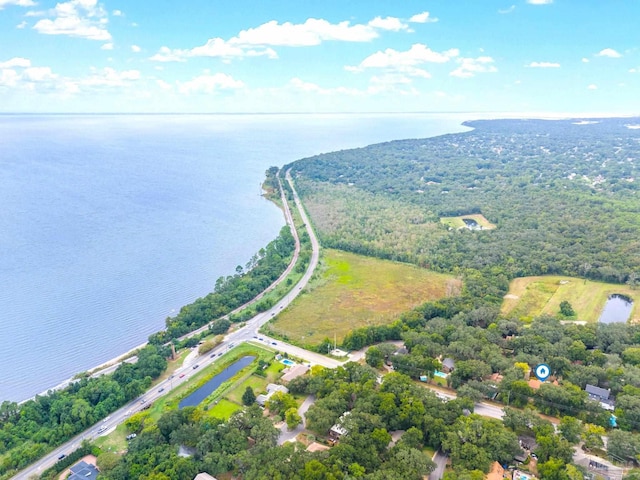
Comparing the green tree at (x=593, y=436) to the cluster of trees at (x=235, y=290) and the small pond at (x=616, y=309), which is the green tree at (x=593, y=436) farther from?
the cluster of trees at (x=235, y=290)

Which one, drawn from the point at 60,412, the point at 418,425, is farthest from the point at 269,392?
the point at 60,412

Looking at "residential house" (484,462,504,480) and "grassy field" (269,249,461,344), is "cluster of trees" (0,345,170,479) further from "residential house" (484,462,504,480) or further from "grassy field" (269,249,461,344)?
"residential house" (484,462,504,480)

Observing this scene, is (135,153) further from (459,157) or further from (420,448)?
(420,448)

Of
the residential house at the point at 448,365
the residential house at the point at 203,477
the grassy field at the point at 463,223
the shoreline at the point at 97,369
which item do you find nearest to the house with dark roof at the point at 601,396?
the residential house at the point at 448,365

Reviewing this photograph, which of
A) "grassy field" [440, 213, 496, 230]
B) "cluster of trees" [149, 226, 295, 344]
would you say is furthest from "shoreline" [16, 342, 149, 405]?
"grassy field" [440, 213, 496, 230]

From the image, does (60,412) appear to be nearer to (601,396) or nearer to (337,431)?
(337,431)
